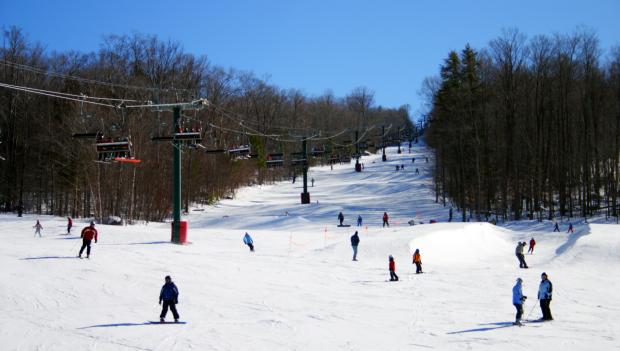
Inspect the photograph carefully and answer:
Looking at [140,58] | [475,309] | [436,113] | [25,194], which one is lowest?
[475,309]

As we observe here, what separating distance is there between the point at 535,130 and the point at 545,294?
4283 cm

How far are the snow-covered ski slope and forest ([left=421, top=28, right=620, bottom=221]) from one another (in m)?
14.6

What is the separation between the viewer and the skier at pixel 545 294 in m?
14.5

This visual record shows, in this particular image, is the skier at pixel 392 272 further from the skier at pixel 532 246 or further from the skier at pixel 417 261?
the skier at pixel 532 246

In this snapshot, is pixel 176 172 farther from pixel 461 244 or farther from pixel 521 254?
pixel 521 254

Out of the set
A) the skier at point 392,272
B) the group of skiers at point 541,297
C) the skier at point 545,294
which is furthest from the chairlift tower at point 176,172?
the skier at point 545,294

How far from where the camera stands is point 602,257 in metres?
27.5

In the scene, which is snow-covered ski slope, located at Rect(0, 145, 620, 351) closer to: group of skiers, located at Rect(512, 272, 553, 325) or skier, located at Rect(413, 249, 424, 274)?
group of skiers, located at Rect(512, 272, 553, 325)

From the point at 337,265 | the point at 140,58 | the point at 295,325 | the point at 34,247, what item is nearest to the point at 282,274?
the point at 337,265

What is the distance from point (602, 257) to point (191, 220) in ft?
114

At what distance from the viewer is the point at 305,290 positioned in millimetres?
19484

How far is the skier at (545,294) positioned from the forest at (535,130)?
34325 millimetres

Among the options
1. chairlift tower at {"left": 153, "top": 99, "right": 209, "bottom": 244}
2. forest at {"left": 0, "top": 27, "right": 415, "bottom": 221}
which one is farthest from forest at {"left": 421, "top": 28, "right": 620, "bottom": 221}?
chairlift tower at {"left": 153, "top": 99, "right": 209, "bottom": 244}

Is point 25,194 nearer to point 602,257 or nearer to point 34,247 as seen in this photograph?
point 34,247
